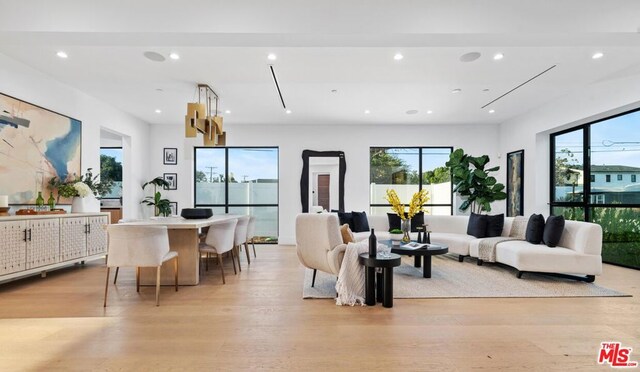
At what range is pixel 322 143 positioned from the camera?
298 inches

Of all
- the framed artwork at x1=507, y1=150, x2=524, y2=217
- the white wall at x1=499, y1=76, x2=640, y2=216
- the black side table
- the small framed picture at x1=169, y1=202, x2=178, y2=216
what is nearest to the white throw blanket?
the black side table

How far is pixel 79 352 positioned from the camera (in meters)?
2.26

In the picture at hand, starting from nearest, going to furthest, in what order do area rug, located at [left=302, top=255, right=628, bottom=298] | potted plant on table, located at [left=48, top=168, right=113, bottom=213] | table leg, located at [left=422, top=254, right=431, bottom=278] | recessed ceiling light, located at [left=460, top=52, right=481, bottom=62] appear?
1. area rug, located at [left=302, top=255, right=628, bottom=298]
2. recessed ceiling light, located at [left=460, top=52, right=481, bottom=62]
3. table leg, located at [left=422, top=254, right=431, bottom=278]
4. potted plant on table, located at [left=48, top=168, right=113, bottom=213]

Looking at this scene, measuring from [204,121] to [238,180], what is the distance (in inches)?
125

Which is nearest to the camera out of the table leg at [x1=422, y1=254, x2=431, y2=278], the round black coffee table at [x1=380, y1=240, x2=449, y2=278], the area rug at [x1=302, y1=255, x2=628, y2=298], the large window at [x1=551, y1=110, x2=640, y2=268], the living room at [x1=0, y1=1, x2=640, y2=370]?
the living room at [x1=0, y1=1, x2=640, y2=370]

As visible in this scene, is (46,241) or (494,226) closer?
(46,241)

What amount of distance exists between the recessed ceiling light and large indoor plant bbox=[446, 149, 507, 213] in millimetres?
2549

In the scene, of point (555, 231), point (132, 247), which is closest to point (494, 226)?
point (555, 231)

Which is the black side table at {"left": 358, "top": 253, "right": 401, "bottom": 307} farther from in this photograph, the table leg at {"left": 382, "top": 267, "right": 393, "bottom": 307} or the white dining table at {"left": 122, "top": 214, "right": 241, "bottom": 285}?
the white dining table at {"left": 122, "top": 214, "right": 241, "bottom": 285}

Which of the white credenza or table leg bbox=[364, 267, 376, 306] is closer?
table leg bbox=[364, 267, 376, 306]

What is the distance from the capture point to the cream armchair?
3.39 meters

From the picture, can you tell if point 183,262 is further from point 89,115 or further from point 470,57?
point 470,57

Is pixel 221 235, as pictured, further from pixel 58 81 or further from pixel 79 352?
pixel 58 81

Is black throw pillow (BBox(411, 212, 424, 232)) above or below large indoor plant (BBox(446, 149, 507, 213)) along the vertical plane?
below
